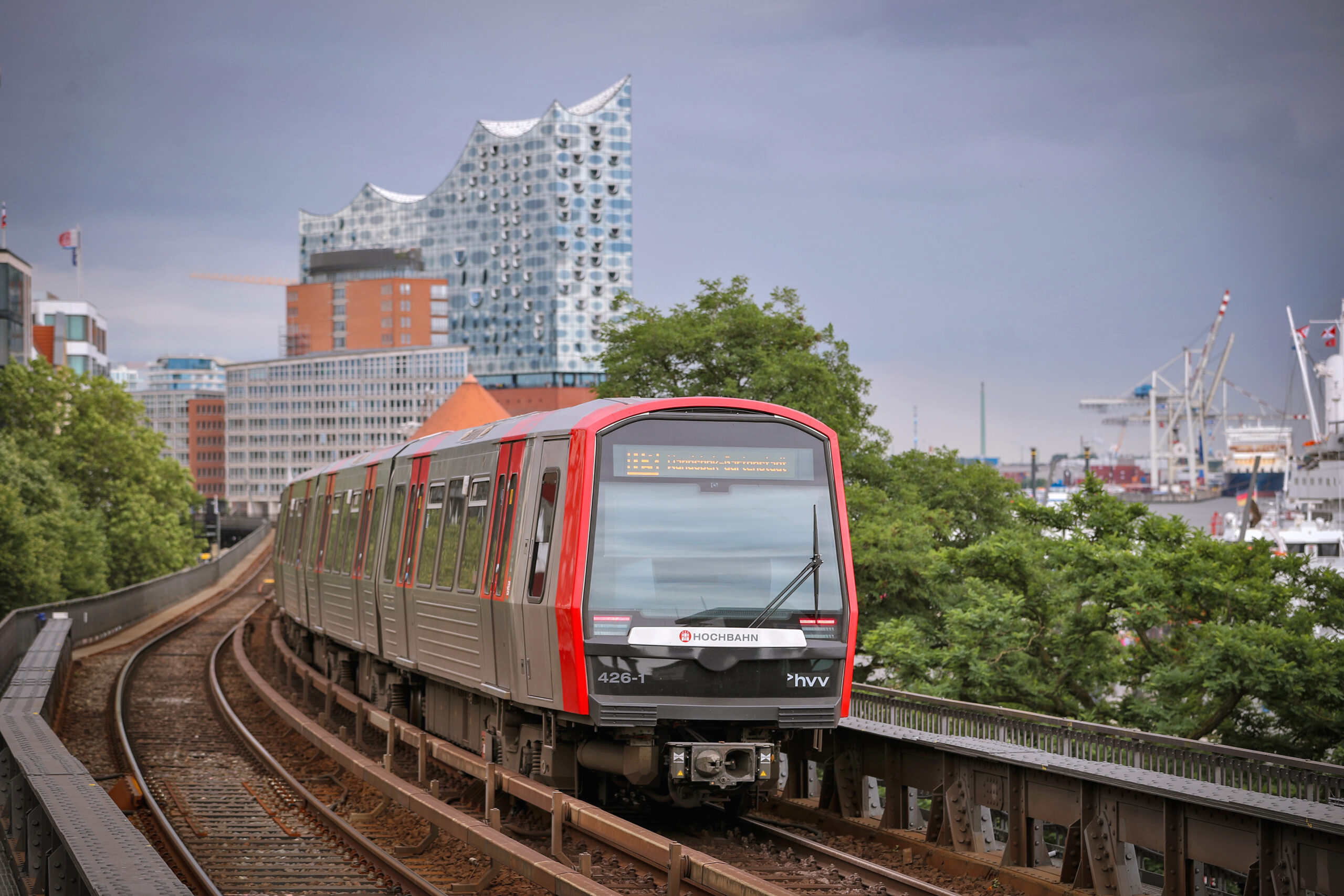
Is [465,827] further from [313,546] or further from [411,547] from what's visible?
[313,546]

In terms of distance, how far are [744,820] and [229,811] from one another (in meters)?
5.50

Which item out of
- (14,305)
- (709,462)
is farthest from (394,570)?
(14,305)

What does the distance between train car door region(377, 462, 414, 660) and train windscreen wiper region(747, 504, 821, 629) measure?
6.59 metres

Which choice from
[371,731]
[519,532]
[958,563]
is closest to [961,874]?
[519,532]

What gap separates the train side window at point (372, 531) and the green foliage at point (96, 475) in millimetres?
50785

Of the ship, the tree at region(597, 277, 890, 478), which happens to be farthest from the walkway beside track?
the ship

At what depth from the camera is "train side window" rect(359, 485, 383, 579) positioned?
720 inches

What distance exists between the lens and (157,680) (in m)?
28.0

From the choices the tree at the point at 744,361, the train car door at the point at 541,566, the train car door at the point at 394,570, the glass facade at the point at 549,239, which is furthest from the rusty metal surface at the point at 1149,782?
the glass facade at the point at 549,239

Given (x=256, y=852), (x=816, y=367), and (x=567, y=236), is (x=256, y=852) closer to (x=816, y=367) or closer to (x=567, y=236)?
(x=816, y=367)

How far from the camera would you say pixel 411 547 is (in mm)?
16219

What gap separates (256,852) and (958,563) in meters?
17.7

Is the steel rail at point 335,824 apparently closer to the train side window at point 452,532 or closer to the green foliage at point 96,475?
the train side window at point 452,532

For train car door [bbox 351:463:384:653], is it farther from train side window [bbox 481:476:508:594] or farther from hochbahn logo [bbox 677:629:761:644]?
hochbahn logo [bbox 677:629:761:644]
